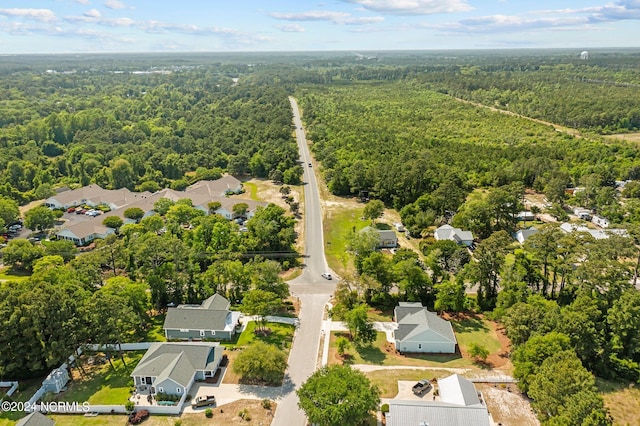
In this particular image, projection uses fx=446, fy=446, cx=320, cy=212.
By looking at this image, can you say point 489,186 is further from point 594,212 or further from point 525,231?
point 525,231

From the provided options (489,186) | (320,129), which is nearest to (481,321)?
(489,186)

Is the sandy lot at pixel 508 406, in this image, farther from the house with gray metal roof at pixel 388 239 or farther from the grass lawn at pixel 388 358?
the house with gray metal roof at pixel 388 239

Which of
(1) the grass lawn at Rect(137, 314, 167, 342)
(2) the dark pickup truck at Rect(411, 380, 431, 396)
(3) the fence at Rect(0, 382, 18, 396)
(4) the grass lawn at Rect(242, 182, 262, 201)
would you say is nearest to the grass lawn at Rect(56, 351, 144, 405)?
(1) the grass lawn at Rect(137, 314, 167, 342)

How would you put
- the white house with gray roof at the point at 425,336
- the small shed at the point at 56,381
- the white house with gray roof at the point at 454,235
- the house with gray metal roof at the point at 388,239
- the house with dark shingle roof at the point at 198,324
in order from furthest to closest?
the house with gray metal roof at the point at 388,239 → the white house with gray roof at the point at 454,235 → the house with dark shingle roof at the point at 198,324 → the white house with gray roof at the point at 425,336 → the small shed at the point at 56,381

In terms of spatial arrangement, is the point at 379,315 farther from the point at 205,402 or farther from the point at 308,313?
the point at 205,402

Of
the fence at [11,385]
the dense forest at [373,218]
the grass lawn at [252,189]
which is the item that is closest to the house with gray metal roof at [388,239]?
the dense forest at [373,218]
